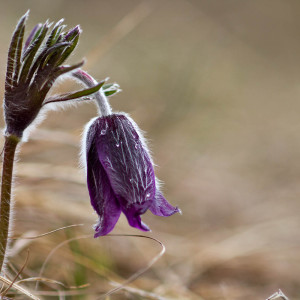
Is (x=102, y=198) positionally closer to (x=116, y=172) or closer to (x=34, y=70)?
(x=116, y=172)

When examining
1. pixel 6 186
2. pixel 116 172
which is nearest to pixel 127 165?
pixel 116 172

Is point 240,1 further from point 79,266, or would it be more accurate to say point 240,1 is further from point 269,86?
point 79,266

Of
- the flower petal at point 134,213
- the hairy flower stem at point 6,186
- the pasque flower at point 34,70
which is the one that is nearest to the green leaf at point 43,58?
the pasque flower at point 34,70

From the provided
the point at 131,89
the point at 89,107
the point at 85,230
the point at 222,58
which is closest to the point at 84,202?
the point at 85,230

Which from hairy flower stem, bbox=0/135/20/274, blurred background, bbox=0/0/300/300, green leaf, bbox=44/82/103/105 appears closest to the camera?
green leaf, bbox=44/82/103/105

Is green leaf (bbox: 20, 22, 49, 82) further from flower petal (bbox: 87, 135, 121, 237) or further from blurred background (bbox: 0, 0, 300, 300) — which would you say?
blurred background (bbox: 0, 0, 300, 300)

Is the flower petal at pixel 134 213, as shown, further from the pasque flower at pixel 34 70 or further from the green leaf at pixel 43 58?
the green leaf at pixel 43 58

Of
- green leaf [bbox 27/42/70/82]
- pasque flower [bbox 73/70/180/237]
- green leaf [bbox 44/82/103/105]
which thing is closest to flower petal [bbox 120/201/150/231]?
pasque flower [bbox 73/70/180/237]

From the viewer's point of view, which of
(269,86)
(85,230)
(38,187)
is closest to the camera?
(38,187)
